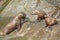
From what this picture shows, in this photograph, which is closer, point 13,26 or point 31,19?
point 13,26

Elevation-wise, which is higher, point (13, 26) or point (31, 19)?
point (31, 19)

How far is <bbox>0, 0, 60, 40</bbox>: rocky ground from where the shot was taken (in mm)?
9773

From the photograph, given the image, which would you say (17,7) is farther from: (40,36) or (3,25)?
(40,36)

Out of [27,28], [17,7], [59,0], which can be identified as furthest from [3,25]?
[59,0]

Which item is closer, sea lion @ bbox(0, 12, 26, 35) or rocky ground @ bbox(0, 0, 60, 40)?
rocky ground @ bbox(0, 0, 60, 40)

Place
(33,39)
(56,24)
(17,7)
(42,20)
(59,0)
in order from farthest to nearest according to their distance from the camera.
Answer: (17,7), (59,0), (42,20), (56,24), (33,39)

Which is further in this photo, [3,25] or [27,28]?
[3,25]

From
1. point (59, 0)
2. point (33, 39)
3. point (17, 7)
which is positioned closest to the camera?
point (33, 39)

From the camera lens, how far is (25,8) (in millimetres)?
13570

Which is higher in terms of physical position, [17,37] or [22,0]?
[22,0]

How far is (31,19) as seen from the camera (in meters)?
11.7

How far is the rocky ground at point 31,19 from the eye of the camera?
32.1 feet

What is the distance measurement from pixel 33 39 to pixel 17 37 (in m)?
0.88

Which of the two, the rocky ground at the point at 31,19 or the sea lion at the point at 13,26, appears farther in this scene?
the sea lion at the point at 13,26
